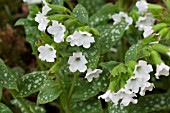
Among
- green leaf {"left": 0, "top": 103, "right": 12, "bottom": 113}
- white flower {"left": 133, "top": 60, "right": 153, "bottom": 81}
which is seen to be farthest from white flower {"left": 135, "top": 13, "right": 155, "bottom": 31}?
green leaf {"left": 0, "top": 103, "right": 12, "bottom": 113}

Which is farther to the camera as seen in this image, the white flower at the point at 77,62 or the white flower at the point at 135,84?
the white flower at the point at 77,62

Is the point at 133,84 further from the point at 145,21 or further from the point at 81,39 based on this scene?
the point at 145,21

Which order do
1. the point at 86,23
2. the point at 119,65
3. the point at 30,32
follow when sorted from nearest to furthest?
the point at 119,65, the point at 86,23, the point at 30,32

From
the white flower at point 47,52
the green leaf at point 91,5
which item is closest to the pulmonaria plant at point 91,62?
the white flower at point 47,52

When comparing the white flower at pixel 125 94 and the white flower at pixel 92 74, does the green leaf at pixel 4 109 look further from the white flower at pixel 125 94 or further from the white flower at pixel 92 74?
the white flower at pixel 125 94

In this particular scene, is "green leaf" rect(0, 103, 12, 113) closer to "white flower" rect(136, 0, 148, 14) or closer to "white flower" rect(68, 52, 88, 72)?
"white flower" rect(68, 52, 88, 72)

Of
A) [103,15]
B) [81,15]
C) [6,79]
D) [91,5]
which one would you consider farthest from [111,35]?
[91,5]

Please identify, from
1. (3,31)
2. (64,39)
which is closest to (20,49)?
(3,31)

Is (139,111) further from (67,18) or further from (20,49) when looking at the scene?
(20,49)
